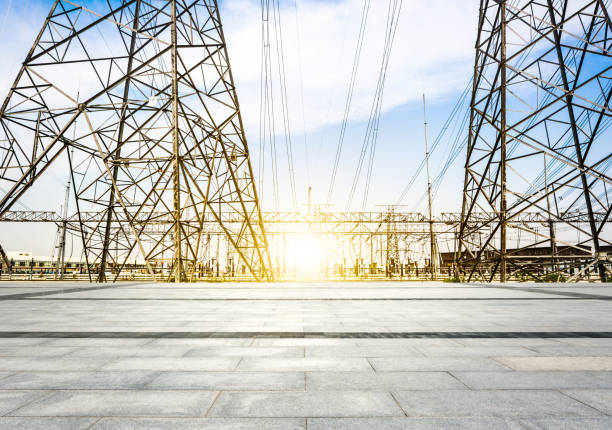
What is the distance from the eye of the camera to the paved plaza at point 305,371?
186 cm

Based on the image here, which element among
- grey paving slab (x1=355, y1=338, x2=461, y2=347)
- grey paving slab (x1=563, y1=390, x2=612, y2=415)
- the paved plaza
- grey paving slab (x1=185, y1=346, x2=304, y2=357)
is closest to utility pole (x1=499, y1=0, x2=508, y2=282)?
the paved plaza

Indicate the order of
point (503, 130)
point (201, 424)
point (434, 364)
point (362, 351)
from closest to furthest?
point (201, 424)
point (434, 364)
point (362, 351)
point (503, 130)

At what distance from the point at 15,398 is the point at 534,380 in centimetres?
326

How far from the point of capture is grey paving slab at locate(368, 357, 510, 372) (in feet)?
8.80

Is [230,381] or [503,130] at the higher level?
[503,130]

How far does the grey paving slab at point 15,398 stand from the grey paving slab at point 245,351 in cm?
109

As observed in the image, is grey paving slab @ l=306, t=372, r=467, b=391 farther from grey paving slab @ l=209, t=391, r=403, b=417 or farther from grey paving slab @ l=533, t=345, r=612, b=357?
grey paving slab @ l=533, t=345, r=612, b=357

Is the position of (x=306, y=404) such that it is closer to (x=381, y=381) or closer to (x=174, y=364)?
(x=381, y=381)

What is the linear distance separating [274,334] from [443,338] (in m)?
1.76

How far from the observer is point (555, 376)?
252 cm

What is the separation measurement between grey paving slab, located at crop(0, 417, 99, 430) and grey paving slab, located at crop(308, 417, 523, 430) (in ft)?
3.69

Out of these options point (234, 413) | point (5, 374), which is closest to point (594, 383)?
point (234, 413)

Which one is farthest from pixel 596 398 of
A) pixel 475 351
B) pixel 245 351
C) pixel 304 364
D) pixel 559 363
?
pixel 245 351

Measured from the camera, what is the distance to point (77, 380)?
2434 mm
